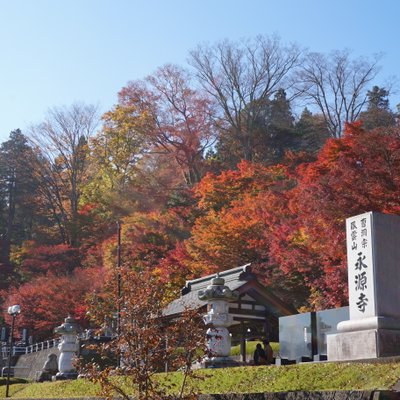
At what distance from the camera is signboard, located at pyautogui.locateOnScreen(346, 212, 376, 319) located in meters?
12.7

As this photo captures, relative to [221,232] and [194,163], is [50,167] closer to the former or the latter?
[194,163]

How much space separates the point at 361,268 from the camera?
13.0m

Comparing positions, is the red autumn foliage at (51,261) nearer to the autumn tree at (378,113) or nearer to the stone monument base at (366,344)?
the autumn tree at (378,113)

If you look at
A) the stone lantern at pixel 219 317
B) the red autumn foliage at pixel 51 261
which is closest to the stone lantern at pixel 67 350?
the stone lantern at pixel 219 317

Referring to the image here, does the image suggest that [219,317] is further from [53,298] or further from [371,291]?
[53,298]

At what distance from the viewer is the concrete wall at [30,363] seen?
31.8 m

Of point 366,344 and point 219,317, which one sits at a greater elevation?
point 219,317

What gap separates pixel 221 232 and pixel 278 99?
25359 millimetres

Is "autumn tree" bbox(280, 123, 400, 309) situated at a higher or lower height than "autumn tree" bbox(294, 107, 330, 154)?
lower

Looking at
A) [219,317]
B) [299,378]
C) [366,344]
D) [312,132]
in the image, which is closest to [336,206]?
[219,317]

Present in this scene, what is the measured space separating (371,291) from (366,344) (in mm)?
1034

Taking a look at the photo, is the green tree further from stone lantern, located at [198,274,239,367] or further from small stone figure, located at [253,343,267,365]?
small stone figure, located at [253,343,267,365]

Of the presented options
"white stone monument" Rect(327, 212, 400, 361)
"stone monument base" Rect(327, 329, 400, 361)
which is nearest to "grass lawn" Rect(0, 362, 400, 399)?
"stone monument base" Rect(327, 329, 400, 361)

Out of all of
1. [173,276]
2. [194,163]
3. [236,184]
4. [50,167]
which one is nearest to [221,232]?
[173,276]
